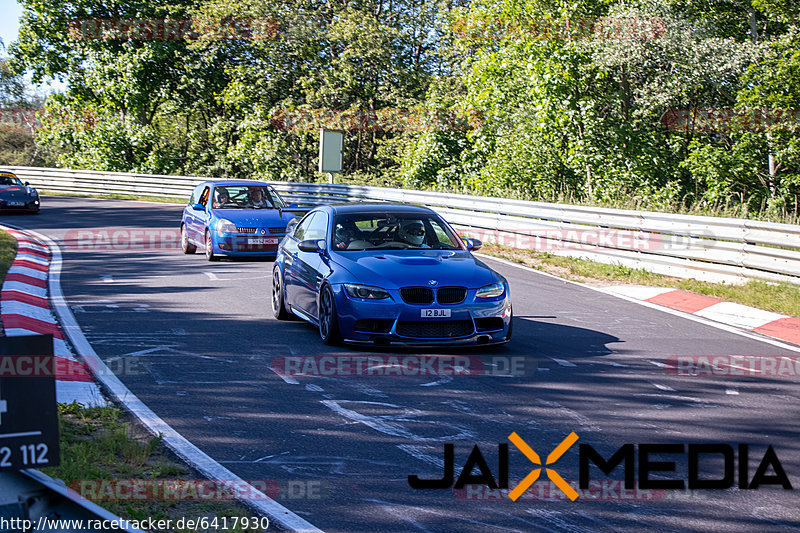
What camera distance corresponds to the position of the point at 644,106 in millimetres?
25219

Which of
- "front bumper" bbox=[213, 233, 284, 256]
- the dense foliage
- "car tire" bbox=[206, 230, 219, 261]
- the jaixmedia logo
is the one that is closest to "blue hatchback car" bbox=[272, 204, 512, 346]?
the jaixmedia logo

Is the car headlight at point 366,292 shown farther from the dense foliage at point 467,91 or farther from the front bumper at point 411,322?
the dense foliage at point 467,91

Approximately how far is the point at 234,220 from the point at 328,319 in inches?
322

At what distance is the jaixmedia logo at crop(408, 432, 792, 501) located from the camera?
5004 millimetres

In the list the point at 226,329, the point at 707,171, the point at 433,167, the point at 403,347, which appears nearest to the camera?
the point at 403,347

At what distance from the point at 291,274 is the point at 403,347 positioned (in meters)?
1.98

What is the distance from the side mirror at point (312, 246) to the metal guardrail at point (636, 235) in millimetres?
6755

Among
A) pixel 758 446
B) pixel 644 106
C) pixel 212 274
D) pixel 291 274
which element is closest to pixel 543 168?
pixel 644 106

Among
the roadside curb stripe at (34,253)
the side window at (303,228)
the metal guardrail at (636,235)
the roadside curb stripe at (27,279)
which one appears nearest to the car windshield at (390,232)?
the side window at (303,228)

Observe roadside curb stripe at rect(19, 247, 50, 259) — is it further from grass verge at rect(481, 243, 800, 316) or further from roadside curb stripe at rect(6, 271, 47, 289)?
grass verge at rect(481, 243, 800, 316)

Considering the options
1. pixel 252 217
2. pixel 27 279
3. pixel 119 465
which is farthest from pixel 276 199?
pixel 119 465

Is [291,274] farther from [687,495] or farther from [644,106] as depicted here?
[644,106]

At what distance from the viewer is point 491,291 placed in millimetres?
8766

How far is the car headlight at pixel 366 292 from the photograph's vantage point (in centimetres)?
852
